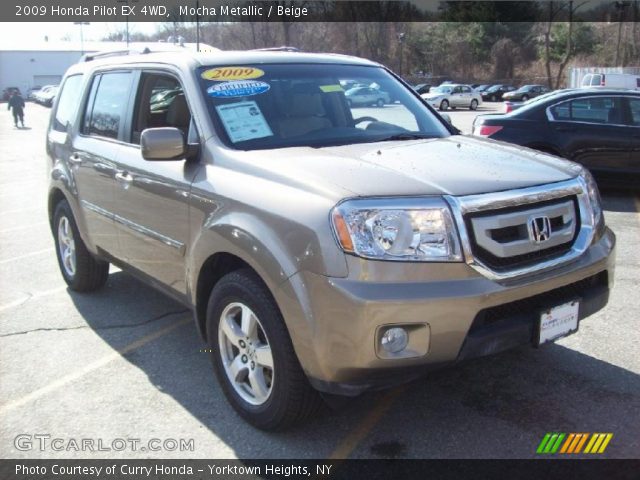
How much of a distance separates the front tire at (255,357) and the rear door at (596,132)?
724 centimetres

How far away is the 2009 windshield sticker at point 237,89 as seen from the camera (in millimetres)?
3746

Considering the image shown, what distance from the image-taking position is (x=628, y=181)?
9016 mm

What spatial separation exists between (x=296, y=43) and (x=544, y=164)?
68.3 m

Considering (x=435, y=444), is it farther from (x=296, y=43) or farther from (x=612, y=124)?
(x=296, y=43)

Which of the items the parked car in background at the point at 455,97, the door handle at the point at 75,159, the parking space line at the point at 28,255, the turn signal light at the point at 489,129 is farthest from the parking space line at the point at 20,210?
the parked car in background at the point at 455,97

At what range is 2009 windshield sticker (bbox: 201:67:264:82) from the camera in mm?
3822

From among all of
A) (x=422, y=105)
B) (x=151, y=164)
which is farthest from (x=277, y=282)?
(x=422, y=105)

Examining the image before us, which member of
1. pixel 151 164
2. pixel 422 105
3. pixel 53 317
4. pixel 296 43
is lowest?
pixel 53 317

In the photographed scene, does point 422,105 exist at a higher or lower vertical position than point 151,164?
higher

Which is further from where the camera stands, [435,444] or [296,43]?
[296,43]

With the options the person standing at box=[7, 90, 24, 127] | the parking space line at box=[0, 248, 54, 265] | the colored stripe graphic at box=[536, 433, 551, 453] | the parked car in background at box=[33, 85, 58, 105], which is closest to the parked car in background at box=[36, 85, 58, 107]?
the parked car in background at box=[33, 85, 58, 105]

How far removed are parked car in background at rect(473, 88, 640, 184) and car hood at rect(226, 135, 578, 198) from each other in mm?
5972

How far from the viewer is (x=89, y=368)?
415 centimetres

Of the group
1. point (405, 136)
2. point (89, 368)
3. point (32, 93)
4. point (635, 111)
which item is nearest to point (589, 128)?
point (635, 111)
